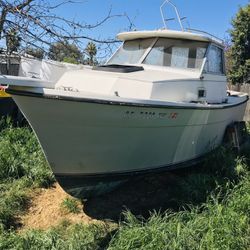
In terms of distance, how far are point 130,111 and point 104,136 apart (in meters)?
0.43

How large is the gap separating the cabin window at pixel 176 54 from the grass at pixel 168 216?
1.52 metres

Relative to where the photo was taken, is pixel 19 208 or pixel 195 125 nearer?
pixel 19 208

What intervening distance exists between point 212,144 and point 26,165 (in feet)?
10.1

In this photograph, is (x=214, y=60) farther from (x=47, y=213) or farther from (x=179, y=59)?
(x=47, y=213)

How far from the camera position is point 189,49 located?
23.4 feet

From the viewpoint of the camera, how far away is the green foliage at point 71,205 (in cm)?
580

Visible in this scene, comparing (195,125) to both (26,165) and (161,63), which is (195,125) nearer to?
(161,63)

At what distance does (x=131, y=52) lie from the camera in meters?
7.46

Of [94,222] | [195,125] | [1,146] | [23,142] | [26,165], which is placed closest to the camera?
[94,222]

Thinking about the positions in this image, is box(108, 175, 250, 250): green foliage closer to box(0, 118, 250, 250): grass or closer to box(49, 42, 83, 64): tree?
box(0, 118, 250, 250): grass

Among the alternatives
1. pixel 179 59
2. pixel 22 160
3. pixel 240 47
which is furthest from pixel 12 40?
pixel 240 47

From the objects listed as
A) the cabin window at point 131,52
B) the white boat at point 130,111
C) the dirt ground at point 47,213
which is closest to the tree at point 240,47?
the white boat at point 130,111

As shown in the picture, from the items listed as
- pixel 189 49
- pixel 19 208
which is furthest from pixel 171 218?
pixel 189 49

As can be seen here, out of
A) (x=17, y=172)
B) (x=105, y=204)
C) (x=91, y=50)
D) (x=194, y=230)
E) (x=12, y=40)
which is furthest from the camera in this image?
(x=91, y=50)
